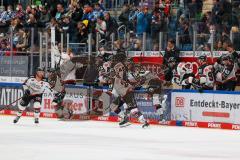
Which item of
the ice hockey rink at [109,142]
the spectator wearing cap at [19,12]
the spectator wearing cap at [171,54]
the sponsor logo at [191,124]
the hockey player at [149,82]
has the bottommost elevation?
the ice hockey rink at [109,142]

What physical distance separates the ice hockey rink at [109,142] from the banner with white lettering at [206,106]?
A: 0.73 meters

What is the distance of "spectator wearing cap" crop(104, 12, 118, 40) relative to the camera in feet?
98.7

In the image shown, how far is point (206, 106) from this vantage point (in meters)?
26.1

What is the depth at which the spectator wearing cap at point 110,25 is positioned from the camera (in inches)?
1184

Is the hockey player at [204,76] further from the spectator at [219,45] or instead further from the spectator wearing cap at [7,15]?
the spectator wearing cap at [7,15]

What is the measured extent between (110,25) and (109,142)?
9849 millimetres

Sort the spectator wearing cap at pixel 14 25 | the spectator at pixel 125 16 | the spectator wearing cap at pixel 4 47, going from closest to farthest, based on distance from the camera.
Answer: the spectator at pixel 125 16
the spectator wearing cap at pixel 14 25
the spectator wearing cap at pixel 4 47

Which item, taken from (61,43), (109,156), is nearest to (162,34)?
(61,43)

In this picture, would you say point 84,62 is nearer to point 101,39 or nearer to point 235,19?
point 101,39

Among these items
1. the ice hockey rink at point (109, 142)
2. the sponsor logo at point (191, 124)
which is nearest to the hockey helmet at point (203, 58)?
the sponsor logo at point (191, 124)

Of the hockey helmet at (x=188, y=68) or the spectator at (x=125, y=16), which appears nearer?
the hockey helmet at (x=188, y=68)

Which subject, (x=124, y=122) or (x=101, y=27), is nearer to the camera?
(x=124, y=122)

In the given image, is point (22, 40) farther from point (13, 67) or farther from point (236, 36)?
point (236, 36)

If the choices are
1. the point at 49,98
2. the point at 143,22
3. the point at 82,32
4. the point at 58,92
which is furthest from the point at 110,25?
the point at 49,98
